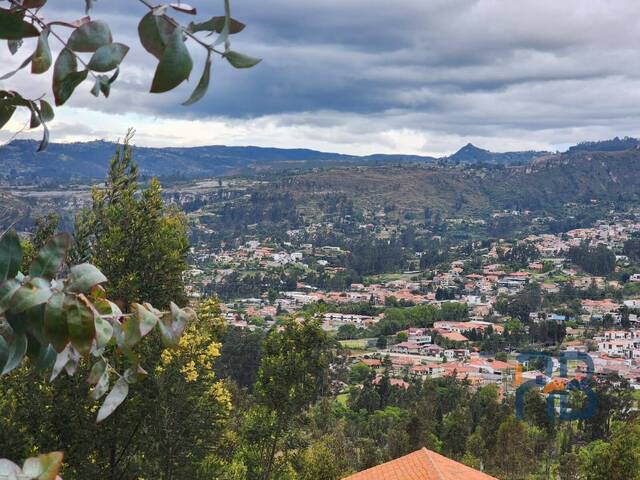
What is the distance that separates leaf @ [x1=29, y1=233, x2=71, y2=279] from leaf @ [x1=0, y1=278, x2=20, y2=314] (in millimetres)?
23

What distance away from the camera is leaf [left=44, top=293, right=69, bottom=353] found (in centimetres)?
78

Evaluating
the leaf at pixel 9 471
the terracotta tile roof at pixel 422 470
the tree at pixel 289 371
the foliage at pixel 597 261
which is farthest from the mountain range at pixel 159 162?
the leaf at pixel 9 471

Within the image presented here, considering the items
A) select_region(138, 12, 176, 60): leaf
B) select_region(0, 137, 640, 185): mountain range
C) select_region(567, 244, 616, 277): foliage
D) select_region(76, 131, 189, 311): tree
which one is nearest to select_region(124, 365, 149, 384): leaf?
select_region(138, 12, 176, 60): leaf

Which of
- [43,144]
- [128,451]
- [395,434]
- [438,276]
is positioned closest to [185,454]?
[128,451]

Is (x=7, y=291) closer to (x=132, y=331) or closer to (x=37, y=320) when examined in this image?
(x=37, y=320)

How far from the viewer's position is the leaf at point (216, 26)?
0.88 m

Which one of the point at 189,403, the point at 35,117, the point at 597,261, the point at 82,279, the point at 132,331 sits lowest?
the point at 597,261

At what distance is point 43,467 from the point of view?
82cm

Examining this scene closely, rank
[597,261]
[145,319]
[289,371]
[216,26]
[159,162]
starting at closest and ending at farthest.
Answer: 1. [216,26]
2. [145,319]
3. [289,371]
4. [597,261]
5. [159,162]

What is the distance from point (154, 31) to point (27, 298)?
1.20ft

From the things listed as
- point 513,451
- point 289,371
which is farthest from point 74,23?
point 513,451

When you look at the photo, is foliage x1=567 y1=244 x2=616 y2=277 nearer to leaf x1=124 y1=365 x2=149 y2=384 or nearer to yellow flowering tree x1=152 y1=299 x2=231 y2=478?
yellow flowering tree x1=152 y1=299 x2=231 y2=478

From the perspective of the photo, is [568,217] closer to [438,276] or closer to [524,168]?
[524,168]

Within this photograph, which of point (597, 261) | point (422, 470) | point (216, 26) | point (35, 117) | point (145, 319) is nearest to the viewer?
point (216, 26)
